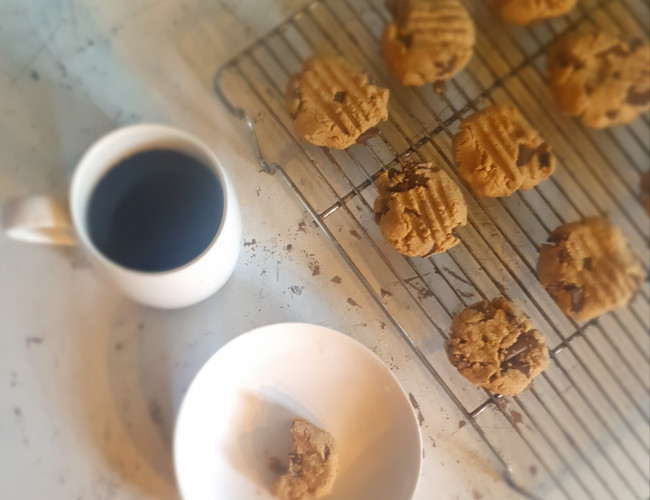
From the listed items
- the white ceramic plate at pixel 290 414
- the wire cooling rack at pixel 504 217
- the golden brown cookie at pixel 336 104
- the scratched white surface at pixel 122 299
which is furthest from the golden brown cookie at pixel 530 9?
the white ceramic plate at pixel 290 414

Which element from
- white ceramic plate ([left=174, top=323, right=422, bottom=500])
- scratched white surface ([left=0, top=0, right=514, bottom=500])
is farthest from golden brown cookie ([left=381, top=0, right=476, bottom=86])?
white ceramic plate ([left=174, top=323, right=422, bottom=500])

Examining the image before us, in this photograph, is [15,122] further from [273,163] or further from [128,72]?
[273,163]

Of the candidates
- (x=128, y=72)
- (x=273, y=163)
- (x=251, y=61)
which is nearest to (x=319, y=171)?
(x=273, y=163)

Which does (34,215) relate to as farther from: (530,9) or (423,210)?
(530,9)

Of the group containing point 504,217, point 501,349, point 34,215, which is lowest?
point 501,349

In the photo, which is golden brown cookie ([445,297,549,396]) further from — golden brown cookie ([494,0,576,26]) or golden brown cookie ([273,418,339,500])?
golden brown cookie ([494,0,576,26])

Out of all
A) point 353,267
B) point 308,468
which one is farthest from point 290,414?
point 353,267

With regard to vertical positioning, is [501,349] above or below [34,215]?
below
